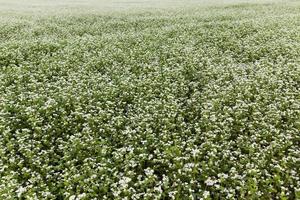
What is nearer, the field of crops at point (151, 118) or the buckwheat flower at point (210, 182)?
the buckwheat flower at point (210, 182)

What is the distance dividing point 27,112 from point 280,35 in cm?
1602

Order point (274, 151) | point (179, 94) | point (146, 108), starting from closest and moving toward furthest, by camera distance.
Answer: point (274, 151) < point (146, 108) < point (179, 94)

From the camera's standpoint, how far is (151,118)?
11773mm

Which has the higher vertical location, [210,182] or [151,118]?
[151,118]

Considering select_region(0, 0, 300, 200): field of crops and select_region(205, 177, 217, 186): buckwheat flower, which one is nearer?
select_region(205, 177, 217, 186): buckwheat flower

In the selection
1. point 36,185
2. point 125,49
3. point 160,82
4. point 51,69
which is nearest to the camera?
point 36,185

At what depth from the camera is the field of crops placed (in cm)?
859

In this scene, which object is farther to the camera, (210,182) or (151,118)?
(151,118)

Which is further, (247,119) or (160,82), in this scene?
(160,82)

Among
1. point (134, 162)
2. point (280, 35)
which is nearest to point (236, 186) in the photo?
point (134, 162)

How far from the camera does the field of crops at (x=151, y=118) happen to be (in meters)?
8.59

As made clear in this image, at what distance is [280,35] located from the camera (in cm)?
2152

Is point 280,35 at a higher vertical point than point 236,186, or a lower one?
higher

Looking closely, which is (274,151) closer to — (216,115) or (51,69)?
(216,115)
